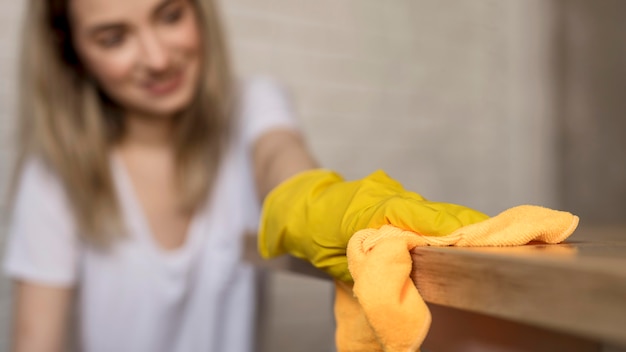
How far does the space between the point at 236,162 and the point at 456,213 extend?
2.42 feet

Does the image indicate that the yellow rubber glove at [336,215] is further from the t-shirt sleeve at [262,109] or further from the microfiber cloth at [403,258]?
the t-shirt sleeve at [262,109]

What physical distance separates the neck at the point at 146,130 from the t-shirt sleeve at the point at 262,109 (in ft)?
0.45

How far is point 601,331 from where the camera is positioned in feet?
0.98

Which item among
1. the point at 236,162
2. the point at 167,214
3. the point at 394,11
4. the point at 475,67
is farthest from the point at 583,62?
the point at 167,214

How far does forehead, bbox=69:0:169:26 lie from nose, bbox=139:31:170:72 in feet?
0.13

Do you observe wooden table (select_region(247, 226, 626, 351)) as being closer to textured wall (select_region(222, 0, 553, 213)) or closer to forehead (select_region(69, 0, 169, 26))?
forehead (select_region(69, 0, 169, 26))

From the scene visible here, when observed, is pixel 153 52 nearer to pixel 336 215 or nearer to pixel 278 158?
pixel 278 158

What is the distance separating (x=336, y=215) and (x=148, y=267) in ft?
1.99

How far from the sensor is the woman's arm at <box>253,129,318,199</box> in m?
0.93

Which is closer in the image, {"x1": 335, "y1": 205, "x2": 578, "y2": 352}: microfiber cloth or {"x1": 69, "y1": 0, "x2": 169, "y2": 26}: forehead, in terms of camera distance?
{"x1": 335, "y1": 205, "x2": 578, "y2": 352}: microfiber cloth

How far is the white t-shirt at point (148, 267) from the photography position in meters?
1.05

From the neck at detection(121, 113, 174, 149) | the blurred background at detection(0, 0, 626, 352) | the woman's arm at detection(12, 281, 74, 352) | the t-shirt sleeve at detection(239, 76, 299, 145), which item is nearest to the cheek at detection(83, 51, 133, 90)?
the neck at detection(121, 113, 174, 149)

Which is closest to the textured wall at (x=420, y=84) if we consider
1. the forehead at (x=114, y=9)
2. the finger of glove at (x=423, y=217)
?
the forehead at (x=114, y=9)

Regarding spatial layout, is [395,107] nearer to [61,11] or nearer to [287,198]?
[61,11]
